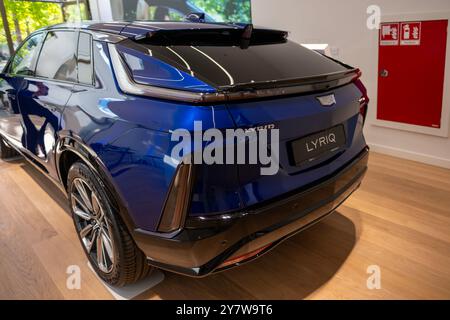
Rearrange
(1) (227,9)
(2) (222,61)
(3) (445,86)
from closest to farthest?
(2) (222,61) → (3) (445,86) → (1) (227,9)

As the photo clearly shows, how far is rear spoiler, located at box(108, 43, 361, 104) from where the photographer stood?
3.59 feet

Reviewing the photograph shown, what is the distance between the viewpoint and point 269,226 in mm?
1211

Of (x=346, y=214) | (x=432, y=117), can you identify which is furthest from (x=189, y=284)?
(x=432, y=117)

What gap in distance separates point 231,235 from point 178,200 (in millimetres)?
206

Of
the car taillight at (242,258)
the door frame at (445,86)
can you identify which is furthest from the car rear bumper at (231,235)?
the door frame at (445,86)

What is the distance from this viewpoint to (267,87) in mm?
1191

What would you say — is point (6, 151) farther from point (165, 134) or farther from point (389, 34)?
point (389, 34)

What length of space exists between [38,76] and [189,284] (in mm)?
1525

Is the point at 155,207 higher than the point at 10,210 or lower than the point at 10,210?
higher

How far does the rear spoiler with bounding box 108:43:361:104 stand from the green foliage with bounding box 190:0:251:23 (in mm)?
3346

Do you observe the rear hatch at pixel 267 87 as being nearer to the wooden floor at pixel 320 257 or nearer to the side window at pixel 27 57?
the wooden floor at pixel 320 257
